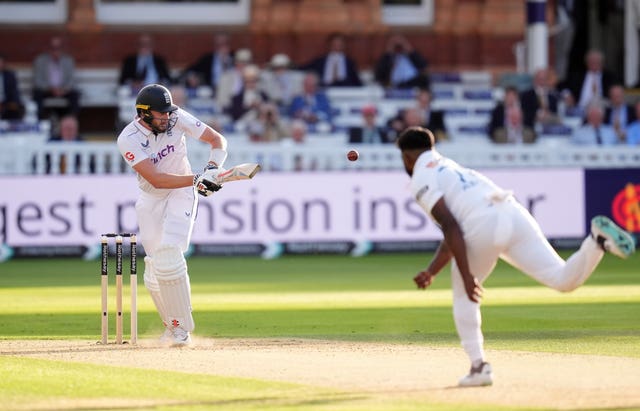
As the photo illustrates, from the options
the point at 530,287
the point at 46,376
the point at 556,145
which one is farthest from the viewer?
the point at 556,145

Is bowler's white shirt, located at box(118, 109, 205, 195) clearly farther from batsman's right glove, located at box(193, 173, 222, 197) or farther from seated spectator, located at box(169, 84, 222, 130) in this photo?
seated spectator, located at box(169, 84, 222, 130)

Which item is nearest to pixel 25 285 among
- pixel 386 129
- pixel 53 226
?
pixel 53 226

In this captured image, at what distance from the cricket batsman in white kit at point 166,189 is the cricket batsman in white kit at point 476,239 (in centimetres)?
251

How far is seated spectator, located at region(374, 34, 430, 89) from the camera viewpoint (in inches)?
1054

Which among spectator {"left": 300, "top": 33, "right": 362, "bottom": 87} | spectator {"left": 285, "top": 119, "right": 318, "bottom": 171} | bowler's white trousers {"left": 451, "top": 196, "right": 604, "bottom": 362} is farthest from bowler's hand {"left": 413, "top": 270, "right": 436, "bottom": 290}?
spectator {"left": 300, "top": 33, "right": 362, "bottom": 87}

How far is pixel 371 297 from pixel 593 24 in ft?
58.5

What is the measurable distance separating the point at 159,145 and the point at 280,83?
14.1 meters

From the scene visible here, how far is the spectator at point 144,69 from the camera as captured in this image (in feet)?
85.9

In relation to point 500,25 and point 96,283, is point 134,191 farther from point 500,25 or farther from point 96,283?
point 500,25

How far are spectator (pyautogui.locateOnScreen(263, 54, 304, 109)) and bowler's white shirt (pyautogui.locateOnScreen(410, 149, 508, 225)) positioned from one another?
16.5 m

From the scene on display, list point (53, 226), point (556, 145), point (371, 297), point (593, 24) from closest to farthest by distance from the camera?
point (371, 297), point (53, 226), point (556, 145), point (593, 24)

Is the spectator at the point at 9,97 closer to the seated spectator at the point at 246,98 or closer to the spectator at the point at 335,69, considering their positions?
the seated spectator at the point at 246,98

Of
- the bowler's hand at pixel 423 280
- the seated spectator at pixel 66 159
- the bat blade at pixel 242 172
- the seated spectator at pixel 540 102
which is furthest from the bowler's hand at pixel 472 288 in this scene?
the seated spectator at pixel 540 102

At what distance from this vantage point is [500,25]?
29672 millimetres
